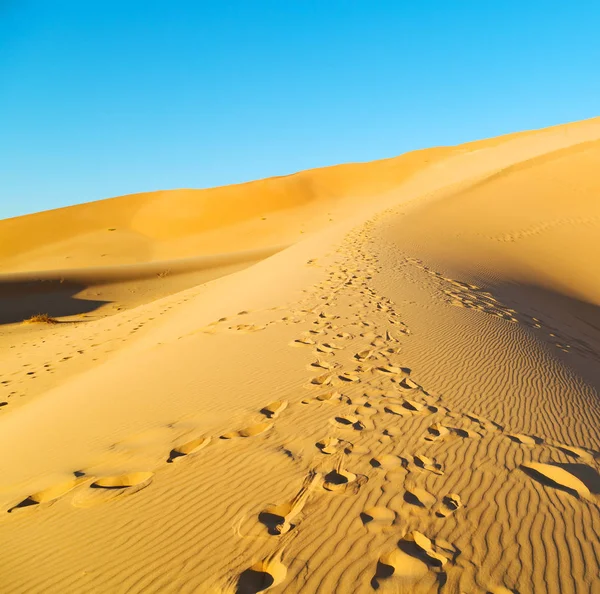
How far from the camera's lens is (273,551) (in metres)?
2.58

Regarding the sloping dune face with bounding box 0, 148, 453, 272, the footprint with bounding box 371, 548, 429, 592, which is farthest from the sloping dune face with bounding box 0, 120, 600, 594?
the sloping dune face with bounding box 0, 148, 453, 272

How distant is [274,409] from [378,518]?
1719 mm

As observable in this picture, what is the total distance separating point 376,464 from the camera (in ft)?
11.0

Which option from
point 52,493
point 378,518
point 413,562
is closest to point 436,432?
point 378,518

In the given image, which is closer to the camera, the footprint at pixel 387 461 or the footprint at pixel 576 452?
the footprint at pixel 387 461

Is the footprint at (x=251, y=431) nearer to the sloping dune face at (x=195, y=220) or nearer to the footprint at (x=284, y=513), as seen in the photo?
the footprint at (x=284, y=513)

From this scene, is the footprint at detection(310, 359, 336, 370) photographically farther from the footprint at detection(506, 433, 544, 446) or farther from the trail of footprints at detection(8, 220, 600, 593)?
the footprint at detection(506, 433, 544, 446)

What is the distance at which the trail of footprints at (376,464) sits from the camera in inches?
99.7

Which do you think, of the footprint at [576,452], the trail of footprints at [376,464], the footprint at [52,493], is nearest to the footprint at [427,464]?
the trail of footprints at [376,464]

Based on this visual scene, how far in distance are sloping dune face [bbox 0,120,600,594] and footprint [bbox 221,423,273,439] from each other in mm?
42

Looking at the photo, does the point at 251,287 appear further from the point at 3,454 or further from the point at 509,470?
the point at 509,470

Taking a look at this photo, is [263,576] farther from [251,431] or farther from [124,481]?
[251,431]

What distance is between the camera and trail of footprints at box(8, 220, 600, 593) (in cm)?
253

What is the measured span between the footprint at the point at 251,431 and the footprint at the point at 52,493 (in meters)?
1.07
